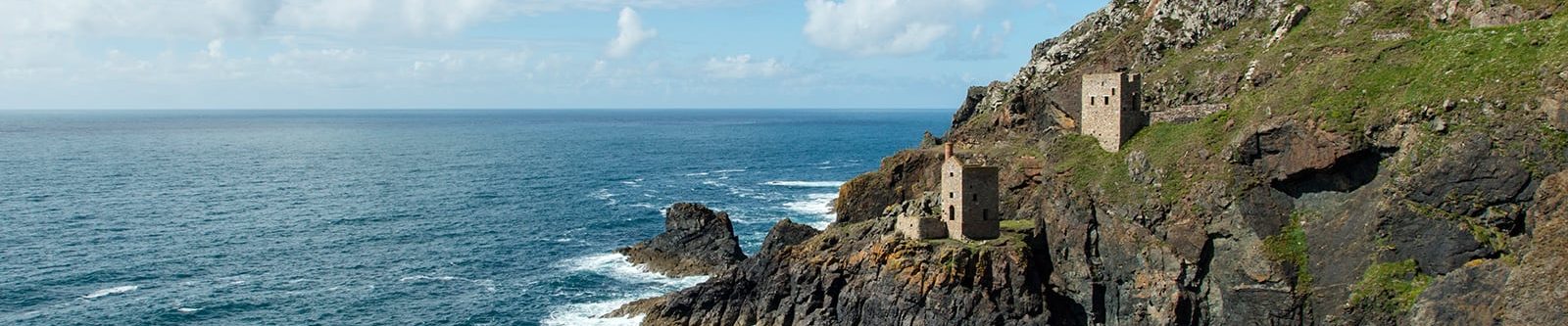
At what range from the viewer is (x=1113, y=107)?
77.5 metres

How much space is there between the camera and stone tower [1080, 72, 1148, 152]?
77.0 m

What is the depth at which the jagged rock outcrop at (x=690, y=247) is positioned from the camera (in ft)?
307

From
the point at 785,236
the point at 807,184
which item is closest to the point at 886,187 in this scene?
the point at 785,236

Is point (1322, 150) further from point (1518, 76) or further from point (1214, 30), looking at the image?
point (1214, 30)

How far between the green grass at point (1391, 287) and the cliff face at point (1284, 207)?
3.2 inches

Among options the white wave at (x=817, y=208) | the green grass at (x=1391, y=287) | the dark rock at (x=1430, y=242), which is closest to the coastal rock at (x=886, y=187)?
the white wave at (x=817, y=208)

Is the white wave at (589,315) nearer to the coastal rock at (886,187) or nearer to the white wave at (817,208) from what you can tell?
the coastal rock at (886,187)

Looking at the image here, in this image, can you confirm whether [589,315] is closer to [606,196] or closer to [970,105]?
[970,105]

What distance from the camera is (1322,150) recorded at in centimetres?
6475

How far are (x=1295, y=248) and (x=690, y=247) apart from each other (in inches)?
1947

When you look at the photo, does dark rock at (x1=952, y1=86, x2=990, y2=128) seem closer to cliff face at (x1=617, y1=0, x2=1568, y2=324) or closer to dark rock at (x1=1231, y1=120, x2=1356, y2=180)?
cliff face at (x1=617, y1=0, x2=1568, y2=324)

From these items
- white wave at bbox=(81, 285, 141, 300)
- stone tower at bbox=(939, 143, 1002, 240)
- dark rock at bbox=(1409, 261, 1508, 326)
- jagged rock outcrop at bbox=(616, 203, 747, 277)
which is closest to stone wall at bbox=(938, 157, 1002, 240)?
stone tower at bbox=(939, 143, 1002, 240)

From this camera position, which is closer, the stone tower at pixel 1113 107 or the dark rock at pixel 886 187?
the stone tower at pixel 1113 107

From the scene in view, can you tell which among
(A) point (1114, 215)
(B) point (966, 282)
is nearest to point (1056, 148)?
(A) point (1114, 215)
